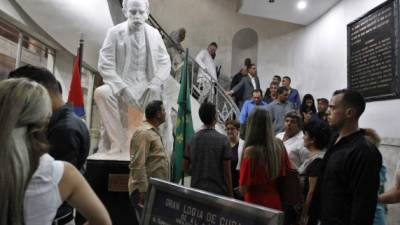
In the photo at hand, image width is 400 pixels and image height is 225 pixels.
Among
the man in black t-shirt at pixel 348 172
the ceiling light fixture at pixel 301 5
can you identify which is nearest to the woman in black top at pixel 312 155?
the man in black t-shirt at pixel 348 172

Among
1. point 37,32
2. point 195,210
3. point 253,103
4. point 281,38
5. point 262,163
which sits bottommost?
point 195,210

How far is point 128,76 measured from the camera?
380cm

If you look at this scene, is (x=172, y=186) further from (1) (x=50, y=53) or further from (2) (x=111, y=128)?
(1) (x=50, y=53)

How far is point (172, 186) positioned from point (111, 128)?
8.00ft

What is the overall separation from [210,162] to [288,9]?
5.85 metres

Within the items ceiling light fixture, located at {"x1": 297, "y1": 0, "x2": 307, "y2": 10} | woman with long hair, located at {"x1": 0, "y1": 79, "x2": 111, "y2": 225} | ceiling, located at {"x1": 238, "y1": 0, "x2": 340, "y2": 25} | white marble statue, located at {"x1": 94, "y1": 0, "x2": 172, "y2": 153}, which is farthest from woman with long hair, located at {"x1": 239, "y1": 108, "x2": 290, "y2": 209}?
ceiling light fixture, located at {"x1": 297, "y1": 0, "x2": 307, "y2": 10}

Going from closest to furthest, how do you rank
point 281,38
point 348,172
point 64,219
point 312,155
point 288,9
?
point 64,219
point 348,172
point 312,155
point 288,9
point 281,38

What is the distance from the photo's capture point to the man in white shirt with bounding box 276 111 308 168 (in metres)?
2.83

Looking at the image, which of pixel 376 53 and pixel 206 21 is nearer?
pixel 376 53

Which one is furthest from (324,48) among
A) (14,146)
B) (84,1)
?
(14,146)

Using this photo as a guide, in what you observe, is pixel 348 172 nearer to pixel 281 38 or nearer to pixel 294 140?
pixel 294 140

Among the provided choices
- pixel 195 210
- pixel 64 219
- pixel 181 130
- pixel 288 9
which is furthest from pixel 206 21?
pixel 195 210

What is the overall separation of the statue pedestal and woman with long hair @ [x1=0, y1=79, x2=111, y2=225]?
2.22 meters

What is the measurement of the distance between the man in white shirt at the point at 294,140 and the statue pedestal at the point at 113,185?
1498 millimetres
